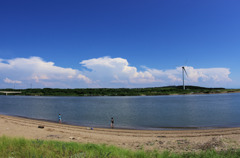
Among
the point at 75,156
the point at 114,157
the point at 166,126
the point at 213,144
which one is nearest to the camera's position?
the point at 75,156

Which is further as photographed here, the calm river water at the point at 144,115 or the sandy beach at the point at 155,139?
the calm river water at the point at 144,115

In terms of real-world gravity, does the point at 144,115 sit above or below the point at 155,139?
below

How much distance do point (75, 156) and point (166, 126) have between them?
2806 cm

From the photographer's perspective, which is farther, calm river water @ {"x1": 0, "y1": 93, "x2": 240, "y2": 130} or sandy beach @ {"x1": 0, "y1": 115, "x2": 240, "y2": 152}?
calm river water @ {"x1": 0, "y1": 93, "x2": 240, "y2": 130}

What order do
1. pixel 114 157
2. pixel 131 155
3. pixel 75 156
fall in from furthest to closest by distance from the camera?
pixel 131 155
pixel 114 157
pixel 75 156

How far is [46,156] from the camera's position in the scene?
8312 mm

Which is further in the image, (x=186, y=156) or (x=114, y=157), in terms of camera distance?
(x=186, y=156)

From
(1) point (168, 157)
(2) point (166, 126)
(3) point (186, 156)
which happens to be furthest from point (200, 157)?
(2) point (166, 126)

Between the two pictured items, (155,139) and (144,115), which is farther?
(144,115)

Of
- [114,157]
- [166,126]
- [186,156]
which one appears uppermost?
[114,157]

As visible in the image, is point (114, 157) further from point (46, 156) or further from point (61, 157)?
point (46, 156)

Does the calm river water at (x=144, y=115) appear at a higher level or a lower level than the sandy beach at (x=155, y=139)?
lower

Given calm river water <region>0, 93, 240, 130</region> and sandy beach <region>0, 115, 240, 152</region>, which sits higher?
sandy beach <region>0, 115, 240, 152</region>

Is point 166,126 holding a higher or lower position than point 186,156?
lower
